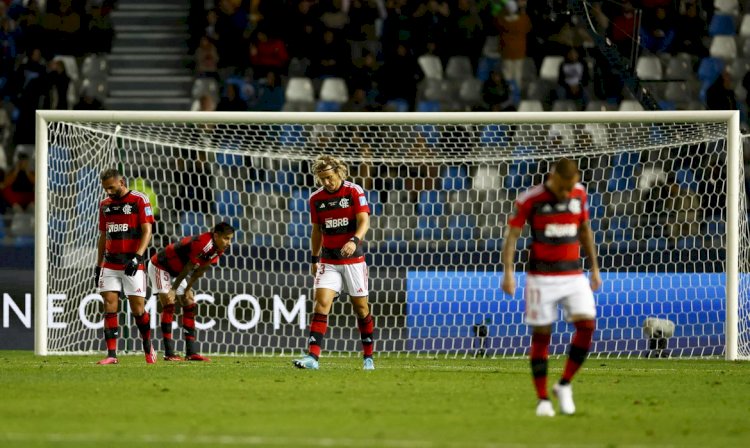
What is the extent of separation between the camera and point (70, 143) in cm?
1622

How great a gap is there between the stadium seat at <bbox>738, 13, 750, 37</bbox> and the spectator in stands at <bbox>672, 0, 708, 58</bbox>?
0.72 metres

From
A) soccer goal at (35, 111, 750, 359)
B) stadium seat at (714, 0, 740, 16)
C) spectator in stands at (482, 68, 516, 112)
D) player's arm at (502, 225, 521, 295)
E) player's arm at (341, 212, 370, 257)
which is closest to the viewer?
player's arm at (502, 225, 521, 295)

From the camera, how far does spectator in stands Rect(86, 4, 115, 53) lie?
22.7 metres

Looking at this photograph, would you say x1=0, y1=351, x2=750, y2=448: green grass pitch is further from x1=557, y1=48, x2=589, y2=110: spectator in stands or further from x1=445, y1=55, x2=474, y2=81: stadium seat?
x1=445, y1=55, x2=474, y2=81: stadium seat

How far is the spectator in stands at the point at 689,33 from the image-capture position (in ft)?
71.6

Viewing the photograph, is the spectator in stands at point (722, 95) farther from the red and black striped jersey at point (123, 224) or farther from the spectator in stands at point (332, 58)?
the red and black striped jersey at point (123, 224)

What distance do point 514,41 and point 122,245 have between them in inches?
393

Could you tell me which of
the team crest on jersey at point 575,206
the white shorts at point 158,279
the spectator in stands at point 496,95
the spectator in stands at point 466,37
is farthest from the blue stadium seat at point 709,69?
the team crest on jersey at point 575,206

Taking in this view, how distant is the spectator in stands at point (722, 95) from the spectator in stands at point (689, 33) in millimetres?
1206

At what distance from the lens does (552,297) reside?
8992 millimetres

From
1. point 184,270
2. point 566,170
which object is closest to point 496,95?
point 184,270

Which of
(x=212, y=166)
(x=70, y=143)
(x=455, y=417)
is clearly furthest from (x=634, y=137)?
(x=455, y=417)

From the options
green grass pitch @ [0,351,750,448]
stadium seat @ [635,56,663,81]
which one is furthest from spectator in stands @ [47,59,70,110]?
stadium seat @ [635,56,663,81]

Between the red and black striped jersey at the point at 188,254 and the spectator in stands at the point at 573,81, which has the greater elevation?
the spectator in stands at the point at 573,81
